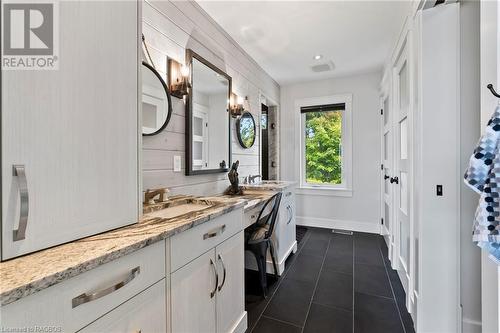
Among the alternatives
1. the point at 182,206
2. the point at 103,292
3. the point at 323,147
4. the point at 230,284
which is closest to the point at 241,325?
the point at 230,284

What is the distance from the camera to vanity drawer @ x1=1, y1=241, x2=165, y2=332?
1.92 ft

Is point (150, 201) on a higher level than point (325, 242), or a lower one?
higher

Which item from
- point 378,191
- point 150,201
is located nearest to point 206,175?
point 150,201

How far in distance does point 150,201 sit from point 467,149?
2040 mm

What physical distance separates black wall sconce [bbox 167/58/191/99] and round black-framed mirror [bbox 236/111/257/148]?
107 centimetres

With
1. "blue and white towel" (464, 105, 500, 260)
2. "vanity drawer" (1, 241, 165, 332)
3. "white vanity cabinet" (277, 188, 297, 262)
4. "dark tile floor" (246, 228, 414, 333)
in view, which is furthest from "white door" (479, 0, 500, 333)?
"white vanity cabinet" (277, 188, 297, 262)

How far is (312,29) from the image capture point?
2.52m

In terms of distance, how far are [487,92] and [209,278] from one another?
5.05ft

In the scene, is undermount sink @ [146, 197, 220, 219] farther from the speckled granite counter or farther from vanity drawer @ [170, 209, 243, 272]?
the speckled granite counter

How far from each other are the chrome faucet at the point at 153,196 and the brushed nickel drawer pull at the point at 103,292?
720 millimetres

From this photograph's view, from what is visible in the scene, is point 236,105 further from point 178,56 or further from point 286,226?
point 286,226

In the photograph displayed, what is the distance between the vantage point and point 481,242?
86cm

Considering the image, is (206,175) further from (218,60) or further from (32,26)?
(32,26)

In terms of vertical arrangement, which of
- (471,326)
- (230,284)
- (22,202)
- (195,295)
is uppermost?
(22,202)
